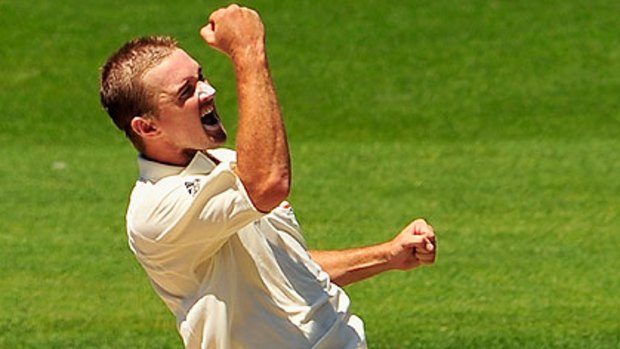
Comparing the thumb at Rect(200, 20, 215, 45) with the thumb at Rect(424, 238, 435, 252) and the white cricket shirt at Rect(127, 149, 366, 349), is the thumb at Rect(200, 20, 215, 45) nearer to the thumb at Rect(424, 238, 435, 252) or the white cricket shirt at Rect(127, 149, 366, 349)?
the white cricket shirt at Rect(127, 149, 366, 349)

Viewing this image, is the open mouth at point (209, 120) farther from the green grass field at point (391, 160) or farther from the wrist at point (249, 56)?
the green grass field at point (391, 160)

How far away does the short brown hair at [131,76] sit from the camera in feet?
15.1

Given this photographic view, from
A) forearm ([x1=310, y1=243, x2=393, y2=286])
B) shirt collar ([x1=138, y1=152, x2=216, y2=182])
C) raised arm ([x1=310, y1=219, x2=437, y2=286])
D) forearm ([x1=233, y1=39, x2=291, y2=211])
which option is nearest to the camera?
forearm ([x1=233, y1=39, x2=291, y2=211])

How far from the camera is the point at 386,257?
5117 millimetres

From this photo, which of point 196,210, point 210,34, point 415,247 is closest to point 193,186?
point 196,210

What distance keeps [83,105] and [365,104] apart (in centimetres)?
250

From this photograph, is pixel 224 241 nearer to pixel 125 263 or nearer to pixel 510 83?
pixel 125 263

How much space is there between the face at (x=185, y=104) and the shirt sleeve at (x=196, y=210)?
10 cm

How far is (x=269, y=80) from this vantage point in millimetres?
4484

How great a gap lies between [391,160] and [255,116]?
9.36m

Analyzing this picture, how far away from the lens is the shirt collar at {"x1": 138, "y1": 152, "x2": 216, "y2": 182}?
4688 millimetres

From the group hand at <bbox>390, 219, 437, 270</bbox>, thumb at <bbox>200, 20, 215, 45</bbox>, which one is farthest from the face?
hand at <bbox>390, 219, 437, 270</bbox>

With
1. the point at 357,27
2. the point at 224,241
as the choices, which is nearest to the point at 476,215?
the point at 357,27

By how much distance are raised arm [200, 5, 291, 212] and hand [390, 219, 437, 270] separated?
0.65 metres
